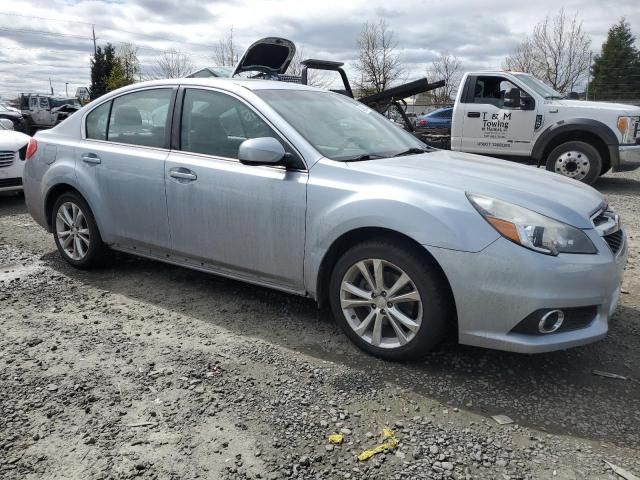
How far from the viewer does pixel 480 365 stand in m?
3.30

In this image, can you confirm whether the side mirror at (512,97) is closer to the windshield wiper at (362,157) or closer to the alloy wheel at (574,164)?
the alloy wheel at (574,164)

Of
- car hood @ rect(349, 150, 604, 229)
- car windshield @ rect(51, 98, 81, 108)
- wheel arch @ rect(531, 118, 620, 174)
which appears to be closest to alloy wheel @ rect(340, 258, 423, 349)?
car hood @ rect(349, 150, 604, 229)

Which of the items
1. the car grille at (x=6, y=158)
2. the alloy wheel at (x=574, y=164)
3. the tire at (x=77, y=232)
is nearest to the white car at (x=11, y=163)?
the car grille at (x=6, y=158)

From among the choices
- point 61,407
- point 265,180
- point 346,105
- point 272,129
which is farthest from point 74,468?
point 346,105

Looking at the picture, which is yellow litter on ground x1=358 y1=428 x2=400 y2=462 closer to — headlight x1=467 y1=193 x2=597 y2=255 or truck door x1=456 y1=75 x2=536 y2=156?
headlight x1=467 y1=193 x2=597 y2=255

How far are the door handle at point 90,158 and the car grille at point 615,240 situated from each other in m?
3.71

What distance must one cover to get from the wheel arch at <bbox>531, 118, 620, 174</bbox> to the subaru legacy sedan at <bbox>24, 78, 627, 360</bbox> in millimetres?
5876

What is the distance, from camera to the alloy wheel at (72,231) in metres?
4.85

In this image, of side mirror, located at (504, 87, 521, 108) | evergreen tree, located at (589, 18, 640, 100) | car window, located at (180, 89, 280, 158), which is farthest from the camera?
evergreen tree, located at (589, 18, 640, 100)

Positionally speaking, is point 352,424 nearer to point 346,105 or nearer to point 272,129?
point 272,129

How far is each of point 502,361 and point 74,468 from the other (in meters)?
2.34

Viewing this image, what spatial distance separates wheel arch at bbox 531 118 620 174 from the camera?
9.06m

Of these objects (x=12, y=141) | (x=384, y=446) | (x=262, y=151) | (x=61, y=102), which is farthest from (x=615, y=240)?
(x=61, y=102)

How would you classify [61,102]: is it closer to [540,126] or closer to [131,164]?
[540,126]
